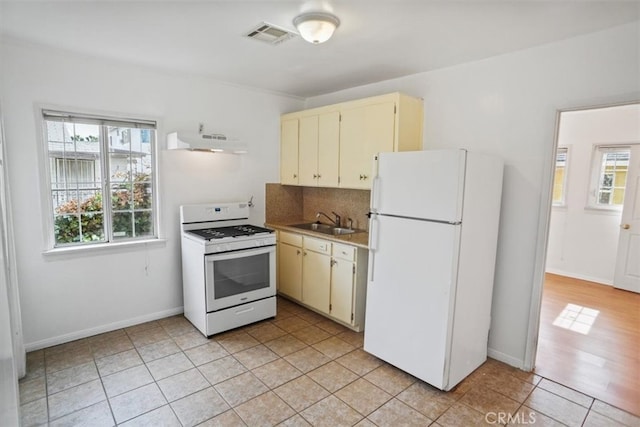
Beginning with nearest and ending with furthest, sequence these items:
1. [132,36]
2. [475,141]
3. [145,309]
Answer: [132,36], [475,141], [145,309]

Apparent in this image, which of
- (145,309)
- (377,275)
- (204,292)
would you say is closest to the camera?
(377,275)

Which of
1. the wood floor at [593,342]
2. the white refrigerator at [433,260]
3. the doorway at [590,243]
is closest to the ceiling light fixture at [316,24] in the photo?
the white refrigerator at [433,260]

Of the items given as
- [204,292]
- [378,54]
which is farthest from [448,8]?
[204,292]

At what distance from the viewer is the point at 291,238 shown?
3854 mm

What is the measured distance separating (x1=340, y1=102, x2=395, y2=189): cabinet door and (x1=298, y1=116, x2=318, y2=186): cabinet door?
40cm

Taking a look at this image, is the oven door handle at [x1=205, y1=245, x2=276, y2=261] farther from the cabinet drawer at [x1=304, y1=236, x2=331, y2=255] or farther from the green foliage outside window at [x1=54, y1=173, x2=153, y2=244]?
the green foliage outside window at [x1=54, y1=173, x2=153, y2=244]

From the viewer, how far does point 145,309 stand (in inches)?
134

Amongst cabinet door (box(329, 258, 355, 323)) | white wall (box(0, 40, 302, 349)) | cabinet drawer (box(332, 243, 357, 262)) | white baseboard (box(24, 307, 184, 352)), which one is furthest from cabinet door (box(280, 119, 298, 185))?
white baseboard (box(24, 307, 184, 352))

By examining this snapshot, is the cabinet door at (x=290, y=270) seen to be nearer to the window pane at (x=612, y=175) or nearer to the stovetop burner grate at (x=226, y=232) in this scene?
the stovetop burner grate at (x=226, y=232)

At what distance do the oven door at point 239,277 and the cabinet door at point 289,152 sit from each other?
1.07 metres

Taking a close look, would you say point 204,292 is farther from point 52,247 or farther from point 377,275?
point 377,275

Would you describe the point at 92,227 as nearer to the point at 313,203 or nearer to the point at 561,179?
Answer: the point at 313,203

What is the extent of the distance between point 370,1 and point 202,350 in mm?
2858

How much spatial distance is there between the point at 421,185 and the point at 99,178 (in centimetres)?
283
